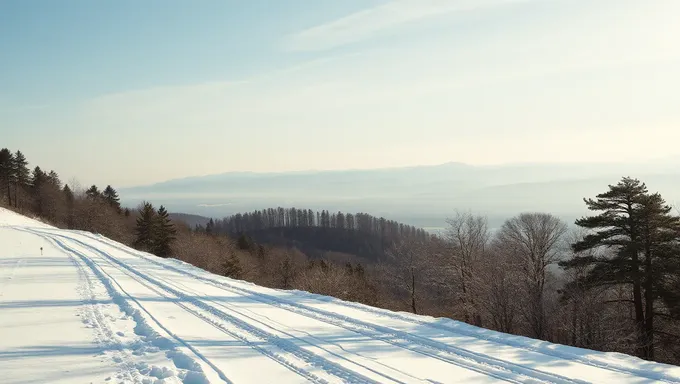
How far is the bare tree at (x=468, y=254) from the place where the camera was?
A: 118 ft

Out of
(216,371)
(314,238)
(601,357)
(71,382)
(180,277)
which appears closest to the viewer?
(71,382)

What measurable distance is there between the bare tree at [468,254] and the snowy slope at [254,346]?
23928 millimetres

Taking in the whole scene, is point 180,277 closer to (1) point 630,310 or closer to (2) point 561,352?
(2) point 561,352

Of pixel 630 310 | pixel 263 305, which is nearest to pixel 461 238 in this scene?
pixel 630 310

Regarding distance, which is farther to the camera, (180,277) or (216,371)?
(180,277)

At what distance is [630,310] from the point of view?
28.2 m

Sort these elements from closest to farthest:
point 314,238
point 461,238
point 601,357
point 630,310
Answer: point 601,357 < point 630,310 < point 461,238 < point 314,238

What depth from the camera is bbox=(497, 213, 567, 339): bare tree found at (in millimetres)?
33938

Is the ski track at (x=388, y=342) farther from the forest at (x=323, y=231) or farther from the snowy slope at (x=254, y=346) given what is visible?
the forest at (x=323, y=231)

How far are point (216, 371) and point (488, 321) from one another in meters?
32.5

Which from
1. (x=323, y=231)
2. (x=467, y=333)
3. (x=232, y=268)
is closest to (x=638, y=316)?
(x=467, y=333)

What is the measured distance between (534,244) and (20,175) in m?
94.6

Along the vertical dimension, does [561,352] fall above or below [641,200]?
below

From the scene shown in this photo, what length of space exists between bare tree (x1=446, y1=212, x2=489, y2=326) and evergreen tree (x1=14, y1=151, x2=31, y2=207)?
275 ft
